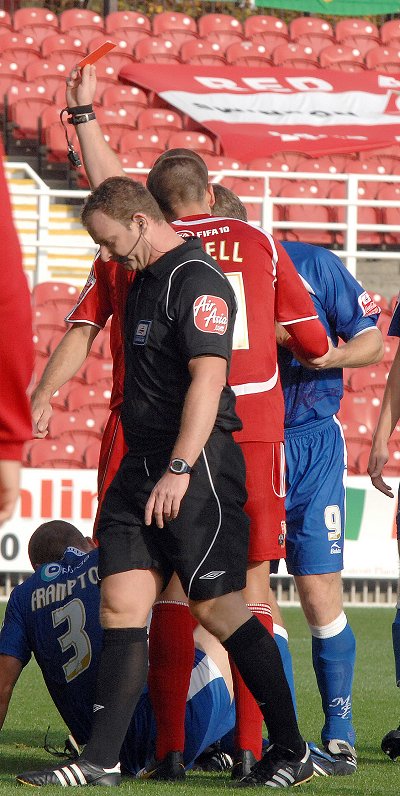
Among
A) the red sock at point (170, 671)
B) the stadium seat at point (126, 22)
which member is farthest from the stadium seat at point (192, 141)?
the red sock at point (170, 671)

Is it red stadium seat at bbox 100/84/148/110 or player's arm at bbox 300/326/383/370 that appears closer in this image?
player's arm at bbox 300/326/383/370

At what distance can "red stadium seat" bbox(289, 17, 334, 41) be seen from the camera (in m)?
19.1

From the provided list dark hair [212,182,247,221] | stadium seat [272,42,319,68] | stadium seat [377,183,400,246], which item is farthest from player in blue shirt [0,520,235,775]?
stadium seat [272,42,319,68]

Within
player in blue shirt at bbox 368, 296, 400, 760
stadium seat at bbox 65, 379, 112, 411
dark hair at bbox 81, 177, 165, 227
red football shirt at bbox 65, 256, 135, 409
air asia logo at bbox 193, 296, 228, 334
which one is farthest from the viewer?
stadium seat at bbox 65, 379, 112, 411

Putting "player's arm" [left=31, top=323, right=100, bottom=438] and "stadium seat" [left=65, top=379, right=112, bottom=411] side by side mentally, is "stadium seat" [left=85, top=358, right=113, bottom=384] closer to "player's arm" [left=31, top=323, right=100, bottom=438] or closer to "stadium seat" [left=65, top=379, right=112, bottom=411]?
"stadium seat" [left=65, top=379, right=112, bottom=411]

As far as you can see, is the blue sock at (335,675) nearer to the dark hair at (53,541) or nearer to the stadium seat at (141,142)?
the dark hair at (53,541)

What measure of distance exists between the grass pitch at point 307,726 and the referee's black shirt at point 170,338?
99cm

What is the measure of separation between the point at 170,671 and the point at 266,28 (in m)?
16.4

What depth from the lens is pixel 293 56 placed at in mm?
18344

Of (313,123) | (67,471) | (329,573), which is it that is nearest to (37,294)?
(67,471)

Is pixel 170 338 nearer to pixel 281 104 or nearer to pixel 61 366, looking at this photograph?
pixel 61 366

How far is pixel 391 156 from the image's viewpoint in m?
15.8

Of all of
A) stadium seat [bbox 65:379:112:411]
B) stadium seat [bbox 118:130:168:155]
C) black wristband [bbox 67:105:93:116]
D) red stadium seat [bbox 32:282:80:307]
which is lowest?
stadium seat [bbox 65:379:112:411]

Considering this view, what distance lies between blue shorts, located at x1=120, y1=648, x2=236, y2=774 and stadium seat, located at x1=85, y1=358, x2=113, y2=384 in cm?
777
